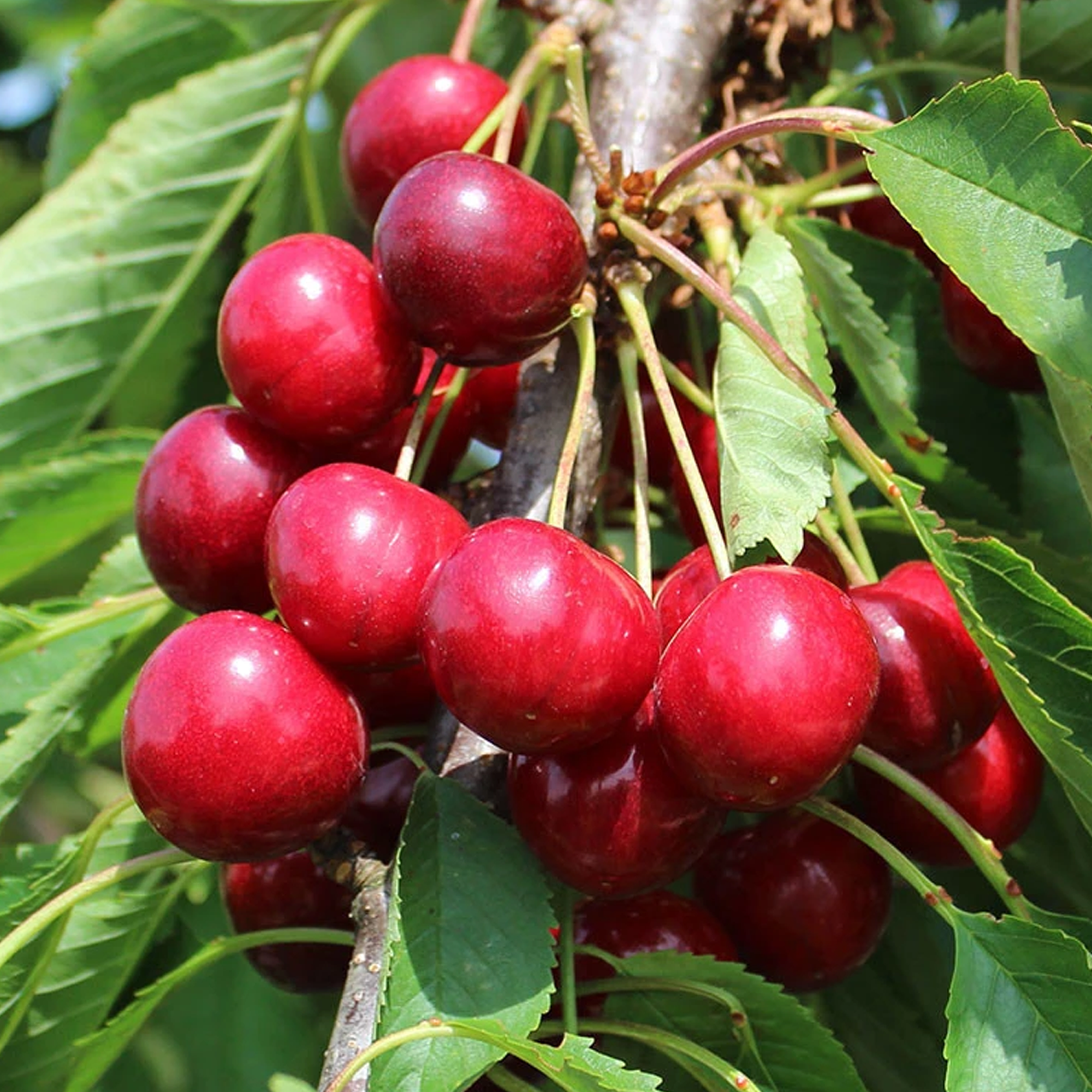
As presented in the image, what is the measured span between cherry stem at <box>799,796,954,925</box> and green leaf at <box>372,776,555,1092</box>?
24cm

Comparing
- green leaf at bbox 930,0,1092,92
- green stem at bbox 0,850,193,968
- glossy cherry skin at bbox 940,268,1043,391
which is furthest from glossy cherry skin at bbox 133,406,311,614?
green leaf at bbox 930,0,1092,92

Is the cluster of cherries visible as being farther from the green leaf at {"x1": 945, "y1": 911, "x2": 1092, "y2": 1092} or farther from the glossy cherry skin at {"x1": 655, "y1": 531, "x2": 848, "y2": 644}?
the green leaf at {"x1": 945, "y1": 911, "x2": 1092, "y2": 1092}

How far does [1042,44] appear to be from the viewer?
1.52 m

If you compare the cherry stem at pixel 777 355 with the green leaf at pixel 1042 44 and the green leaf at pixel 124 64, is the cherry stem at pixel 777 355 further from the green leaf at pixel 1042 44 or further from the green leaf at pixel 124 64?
the green leaf at pixel 124 64

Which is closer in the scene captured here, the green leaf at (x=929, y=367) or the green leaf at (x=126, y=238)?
the green leaf at (x=929, y=367)

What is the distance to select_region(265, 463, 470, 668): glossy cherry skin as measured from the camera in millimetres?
1048

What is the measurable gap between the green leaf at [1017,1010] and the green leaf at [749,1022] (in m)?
0.10

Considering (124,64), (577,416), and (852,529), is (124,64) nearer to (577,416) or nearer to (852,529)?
→ (577,416)

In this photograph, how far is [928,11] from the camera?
175cm

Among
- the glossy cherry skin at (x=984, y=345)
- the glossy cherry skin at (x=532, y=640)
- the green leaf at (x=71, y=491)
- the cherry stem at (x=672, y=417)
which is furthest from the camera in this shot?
the green leaf at (x=71, y=491)

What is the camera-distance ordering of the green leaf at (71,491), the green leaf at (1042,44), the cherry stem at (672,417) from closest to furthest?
the cherry stem at (672,417)
the green leaf at (1042,44)
the green leaf at (71,491)

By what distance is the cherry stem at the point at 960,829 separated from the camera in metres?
1.12

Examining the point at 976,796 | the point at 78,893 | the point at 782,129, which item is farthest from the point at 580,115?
the point at 78,893

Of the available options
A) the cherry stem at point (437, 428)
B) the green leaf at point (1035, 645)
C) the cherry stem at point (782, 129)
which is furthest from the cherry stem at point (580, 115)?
the green leaf at point (1035, 645)
